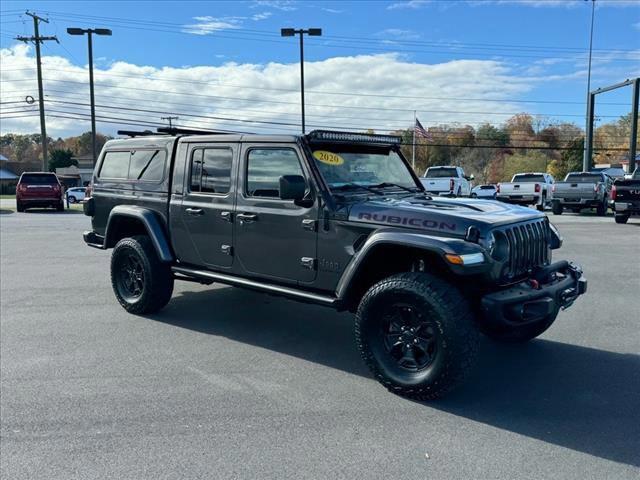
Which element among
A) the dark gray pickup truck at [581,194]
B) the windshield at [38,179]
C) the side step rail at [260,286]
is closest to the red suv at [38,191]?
the windshield at [38,179]

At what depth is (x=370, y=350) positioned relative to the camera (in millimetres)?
4145

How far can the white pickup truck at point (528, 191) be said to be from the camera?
21969 millimetres

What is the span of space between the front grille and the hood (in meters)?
0.07

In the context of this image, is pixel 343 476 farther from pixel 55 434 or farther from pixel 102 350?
pixel 102 350

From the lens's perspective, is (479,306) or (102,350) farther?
(102,350)

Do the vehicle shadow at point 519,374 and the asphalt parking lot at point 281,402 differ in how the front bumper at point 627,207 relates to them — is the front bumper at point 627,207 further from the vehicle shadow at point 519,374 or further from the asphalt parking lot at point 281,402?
the vehicle shadow at point 519,374

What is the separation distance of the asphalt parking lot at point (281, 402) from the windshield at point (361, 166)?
156 cm

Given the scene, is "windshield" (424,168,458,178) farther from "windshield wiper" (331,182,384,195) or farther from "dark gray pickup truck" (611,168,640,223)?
"windshield wiper" (331,182,384,195)

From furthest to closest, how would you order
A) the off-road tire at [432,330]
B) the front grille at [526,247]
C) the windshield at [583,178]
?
the windshield at [583,178]
the front grille at [526,247]
the off-road tire at [432,330]

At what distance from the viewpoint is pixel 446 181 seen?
20.0m

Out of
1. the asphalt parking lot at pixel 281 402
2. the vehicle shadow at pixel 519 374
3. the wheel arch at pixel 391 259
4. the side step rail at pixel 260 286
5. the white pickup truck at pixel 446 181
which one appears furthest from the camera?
the white pickup truck at pixel 446 181

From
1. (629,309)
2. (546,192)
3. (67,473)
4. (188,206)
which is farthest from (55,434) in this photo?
(546,192)

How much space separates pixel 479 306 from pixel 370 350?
86 centimetres

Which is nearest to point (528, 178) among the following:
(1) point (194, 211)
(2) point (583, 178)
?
(2) point (583, 178)
